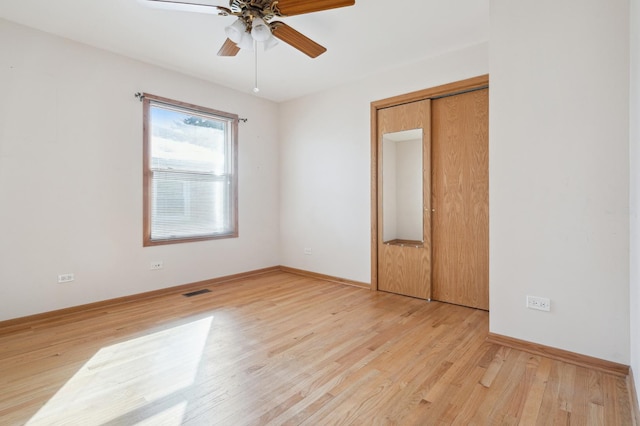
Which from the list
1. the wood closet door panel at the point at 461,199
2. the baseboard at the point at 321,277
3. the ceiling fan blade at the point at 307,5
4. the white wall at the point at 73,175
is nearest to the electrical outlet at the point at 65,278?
the white wall at the point at 73,175

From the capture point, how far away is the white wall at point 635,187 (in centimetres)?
174

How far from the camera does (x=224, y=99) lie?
4617 millimetres

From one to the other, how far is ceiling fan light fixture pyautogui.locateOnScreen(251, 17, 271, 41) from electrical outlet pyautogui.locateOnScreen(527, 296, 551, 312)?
9.54 ft

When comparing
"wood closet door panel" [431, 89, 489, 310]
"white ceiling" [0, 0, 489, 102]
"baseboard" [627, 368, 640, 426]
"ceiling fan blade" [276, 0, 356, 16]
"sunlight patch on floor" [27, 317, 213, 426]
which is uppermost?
"white ceiling" [0, 0, 489, 102]

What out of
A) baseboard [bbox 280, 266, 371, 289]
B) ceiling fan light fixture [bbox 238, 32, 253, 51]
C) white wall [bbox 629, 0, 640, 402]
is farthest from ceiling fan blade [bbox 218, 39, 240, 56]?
baseboard [bbox 280, 266, 371, 289]

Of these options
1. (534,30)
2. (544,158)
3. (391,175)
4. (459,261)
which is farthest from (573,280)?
(391,175)

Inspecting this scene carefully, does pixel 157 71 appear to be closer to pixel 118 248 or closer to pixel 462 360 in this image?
pixel 118 248

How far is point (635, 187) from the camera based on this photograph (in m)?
1.86

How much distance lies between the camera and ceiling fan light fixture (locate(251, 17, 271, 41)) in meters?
2.36

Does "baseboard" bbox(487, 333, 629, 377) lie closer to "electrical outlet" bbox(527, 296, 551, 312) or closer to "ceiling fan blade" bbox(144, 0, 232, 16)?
"electrical outlet" bbox(527, 296, 551, 312)

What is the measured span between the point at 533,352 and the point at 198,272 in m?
A: 3.89

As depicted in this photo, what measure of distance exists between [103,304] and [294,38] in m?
3.45

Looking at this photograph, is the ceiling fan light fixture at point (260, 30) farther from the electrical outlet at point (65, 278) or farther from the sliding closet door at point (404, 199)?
the electrical outlet at point (65, 278)

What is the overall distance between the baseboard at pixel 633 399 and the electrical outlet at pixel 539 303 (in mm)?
545
